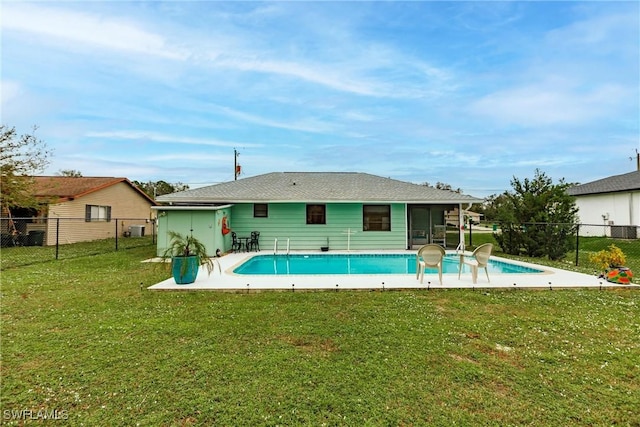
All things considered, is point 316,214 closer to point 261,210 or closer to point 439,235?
point 261,210

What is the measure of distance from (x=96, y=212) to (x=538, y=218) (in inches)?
889

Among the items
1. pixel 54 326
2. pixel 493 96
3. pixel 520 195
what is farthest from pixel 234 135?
pixel 54 326

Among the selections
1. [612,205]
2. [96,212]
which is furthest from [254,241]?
[612,205]

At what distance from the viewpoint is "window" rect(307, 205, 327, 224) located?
13.7 metres

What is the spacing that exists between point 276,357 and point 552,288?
6.15 meters

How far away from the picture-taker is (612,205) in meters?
21.0

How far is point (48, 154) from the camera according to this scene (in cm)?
1543

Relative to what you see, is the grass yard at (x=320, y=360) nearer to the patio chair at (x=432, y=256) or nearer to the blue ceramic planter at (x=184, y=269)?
the blue ceramic planter at (x=184, y=269)

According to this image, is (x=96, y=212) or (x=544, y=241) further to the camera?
(x=96, y=212)

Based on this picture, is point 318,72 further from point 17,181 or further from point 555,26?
point 17,181

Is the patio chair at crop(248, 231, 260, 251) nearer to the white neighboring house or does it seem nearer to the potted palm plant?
the potted palm plant

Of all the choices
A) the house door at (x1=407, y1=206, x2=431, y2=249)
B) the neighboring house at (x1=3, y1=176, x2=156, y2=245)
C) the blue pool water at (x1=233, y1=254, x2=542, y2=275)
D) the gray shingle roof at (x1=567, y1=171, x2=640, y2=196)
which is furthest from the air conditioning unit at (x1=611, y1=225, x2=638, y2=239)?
the neighboring house at (x1=3, y1=176, x2=156, y2=245)

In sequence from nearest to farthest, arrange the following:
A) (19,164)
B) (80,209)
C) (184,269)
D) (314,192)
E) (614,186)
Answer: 1. (184,269)
2. (314,192)
3. (19,164)
4. (80,209)
5. (614,186)

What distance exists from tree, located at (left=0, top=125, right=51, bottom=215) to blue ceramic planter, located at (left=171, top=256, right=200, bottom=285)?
13600 millimetres
